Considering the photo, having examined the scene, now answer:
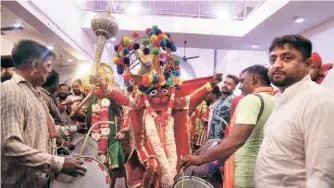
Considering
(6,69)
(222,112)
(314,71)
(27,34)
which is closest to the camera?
(314,71)

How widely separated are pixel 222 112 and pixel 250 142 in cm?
189

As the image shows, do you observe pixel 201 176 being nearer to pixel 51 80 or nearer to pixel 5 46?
Answer: pixel 51 80

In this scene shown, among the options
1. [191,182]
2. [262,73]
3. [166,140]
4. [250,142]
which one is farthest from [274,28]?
[191,182]

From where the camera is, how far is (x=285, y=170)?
5.07ft

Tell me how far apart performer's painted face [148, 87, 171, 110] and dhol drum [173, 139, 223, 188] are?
0.93 m

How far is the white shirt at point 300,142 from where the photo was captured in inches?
56.4

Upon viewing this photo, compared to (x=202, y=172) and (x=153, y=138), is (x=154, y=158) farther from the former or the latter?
(x=202, y=172)

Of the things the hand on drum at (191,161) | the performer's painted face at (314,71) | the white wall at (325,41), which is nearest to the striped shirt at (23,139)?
the hand on drum at (191,161)

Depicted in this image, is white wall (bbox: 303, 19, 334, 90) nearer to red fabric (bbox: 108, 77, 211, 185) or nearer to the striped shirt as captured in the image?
red fabric (bbox: 108, 77, 211, 185)

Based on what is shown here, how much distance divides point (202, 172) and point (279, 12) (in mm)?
4615

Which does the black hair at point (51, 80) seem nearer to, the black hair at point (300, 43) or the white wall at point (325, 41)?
the black hair at point (300, 43)

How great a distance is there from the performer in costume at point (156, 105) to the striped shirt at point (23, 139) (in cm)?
130

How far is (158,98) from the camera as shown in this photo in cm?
327

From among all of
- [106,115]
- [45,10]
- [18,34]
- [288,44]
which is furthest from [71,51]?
[288,44]
